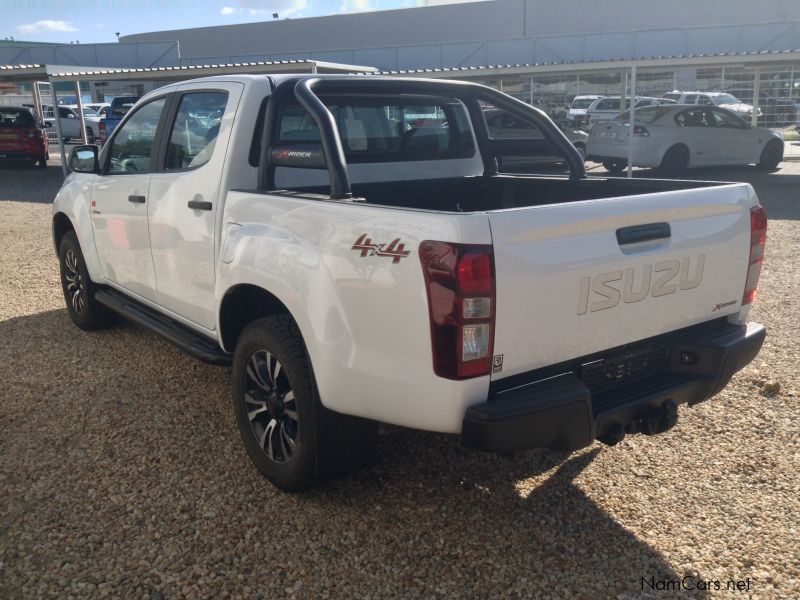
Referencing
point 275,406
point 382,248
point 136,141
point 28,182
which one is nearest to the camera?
Result: point 382,248

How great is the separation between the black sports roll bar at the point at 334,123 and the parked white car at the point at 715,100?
23.8 m

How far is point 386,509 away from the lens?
10.9 feet

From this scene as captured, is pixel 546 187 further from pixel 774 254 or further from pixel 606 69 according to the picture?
pixel 606 69

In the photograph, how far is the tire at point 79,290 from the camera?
5531mm

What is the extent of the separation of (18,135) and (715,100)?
23.3m

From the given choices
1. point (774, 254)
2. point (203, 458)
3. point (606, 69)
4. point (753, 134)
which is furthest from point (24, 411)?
point (753, 134)

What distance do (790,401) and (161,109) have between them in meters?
4.16

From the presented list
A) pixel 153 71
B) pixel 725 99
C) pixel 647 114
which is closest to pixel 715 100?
pixel 725 99

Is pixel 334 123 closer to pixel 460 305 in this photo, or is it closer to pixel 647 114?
pixel 460 305

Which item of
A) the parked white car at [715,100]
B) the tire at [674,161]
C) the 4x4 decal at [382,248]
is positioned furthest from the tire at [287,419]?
the parked white car at [715,100]

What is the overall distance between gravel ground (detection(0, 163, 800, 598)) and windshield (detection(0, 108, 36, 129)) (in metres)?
18.4

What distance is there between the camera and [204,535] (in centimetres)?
312

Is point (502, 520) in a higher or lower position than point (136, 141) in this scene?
lower

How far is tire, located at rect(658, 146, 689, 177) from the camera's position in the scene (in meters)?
16.1
